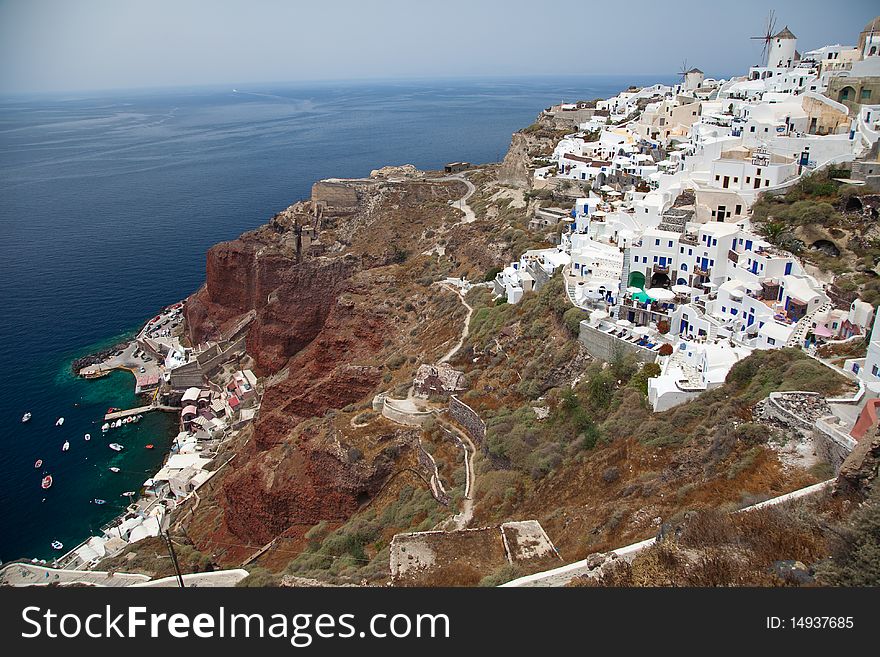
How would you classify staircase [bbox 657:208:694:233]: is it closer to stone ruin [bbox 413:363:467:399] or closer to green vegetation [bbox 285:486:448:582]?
stone ruin [bbox 413:363:467:399]

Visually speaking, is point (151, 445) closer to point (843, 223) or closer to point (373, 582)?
point (373, 582)

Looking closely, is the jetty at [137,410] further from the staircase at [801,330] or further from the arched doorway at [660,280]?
the staircase at [801,330]

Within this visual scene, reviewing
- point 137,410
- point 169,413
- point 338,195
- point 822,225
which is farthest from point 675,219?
point 137,410

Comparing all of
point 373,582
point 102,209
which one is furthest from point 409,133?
point 373,582

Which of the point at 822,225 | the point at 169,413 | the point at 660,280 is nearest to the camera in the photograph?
the point at 822,225

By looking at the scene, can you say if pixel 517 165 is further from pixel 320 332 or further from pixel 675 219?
pixel 675 219
